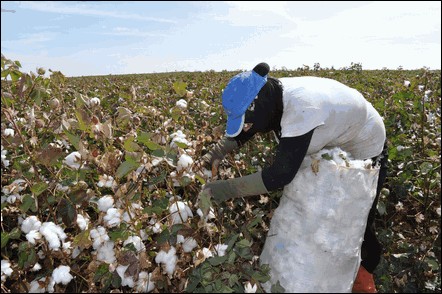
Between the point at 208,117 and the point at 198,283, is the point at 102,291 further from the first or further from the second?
the point at 208,117

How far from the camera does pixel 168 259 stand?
5.31 ft

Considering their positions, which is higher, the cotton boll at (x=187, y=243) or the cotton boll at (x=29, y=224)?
the cotton boll at (x=29, y=224)

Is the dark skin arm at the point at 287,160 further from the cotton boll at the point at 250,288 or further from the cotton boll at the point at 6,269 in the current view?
the cotton boll at the point at 6,269

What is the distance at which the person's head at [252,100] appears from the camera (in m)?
1.73

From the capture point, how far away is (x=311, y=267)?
1642 millimetres

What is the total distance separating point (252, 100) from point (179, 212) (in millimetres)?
584

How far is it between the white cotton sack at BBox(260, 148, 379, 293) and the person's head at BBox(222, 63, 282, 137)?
0.97 ft

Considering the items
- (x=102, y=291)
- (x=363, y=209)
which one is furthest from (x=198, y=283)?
(x=363, y=209)

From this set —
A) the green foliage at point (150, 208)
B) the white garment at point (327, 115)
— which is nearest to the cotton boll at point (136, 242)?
the green foliage at point (150, 208)

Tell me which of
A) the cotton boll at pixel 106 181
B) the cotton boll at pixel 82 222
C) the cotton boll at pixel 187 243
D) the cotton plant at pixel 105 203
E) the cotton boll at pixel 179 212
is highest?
the cotton boll at pixel 106 181

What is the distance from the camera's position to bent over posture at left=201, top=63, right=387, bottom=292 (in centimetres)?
166

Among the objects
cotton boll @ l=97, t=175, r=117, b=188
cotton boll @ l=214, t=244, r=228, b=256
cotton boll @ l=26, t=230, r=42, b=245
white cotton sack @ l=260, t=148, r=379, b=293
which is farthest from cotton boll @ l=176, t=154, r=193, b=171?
cotton boll @ l=26, t=230, r=42, b=245

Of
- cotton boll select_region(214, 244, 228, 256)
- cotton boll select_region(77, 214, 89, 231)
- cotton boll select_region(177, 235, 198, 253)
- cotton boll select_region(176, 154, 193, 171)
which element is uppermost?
cotton boll select_region(176, 154, 193, 171)

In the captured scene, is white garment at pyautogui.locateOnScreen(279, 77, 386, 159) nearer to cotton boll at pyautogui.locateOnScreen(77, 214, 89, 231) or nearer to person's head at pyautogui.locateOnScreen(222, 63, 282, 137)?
person's head at pyautogui.locateOnScreen(222, 63, 282, 137)
